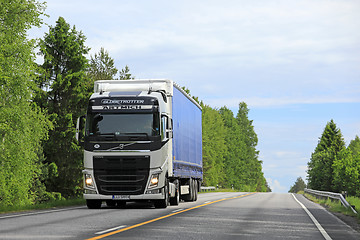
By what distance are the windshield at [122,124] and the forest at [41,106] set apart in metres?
9.56

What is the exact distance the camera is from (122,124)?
795 inches

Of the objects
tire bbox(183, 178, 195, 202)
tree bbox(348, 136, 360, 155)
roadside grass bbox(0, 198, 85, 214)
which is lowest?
roadside grass bbox(0, 198, 85, 214)

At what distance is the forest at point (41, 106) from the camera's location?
30.5 m

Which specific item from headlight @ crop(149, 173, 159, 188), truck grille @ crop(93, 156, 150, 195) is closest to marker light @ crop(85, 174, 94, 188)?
truck grille @ crop(93, 156, 150, 195)

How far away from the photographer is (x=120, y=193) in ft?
66.0

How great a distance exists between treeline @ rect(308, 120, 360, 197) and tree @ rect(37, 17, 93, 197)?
59801 millimetres

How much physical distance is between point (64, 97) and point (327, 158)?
68462 mm

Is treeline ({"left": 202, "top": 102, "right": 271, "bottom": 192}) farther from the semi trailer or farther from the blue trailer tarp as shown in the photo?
the semi trailer

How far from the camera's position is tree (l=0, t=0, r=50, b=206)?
2997cm

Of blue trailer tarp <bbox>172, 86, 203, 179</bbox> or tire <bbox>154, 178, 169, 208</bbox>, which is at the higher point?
blue trailer tarp <bbox>172, 86, 203, 179</bbox>

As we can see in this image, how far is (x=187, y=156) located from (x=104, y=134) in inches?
261

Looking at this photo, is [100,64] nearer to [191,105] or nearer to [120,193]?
[191,105]

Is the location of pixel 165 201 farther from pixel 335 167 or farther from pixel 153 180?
pixel 335 167

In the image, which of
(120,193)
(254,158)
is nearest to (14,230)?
(120,193)
